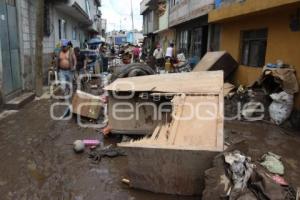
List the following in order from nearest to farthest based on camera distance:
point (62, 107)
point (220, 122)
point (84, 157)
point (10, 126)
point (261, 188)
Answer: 1. point (261, 188)
2. point (220, 122)
3. point (84, 157)
4. point (10, 126)
5. point (62, 107)

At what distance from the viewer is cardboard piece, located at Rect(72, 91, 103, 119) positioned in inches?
275

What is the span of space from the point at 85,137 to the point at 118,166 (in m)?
1.66

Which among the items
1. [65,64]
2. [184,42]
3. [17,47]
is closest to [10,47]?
[17,47]

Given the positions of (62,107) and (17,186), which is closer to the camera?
(17,186)

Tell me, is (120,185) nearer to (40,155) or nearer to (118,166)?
(118,166)

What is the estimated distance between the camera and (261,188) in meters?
3.03

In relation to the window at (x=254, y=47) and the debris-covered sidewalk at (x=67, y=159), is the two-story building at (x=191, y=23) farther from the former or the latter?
the debris-covered sidewalk at (x=67, y=159)

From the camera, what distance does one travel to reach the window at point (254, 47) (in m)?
Result: 8.91

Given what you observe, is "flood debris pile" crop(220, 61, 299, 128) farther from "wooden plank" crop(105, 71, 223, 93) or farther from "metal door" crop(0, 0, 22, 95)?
"metal door" crop(0, 0, 22, 95)

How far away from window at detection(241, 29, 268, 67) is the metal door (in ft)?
23.6

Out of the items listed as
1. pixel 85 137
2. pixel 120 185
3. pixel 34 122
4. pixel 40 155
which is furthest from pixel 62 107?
pixel 120 185

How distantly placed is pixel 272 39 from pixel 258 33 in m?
1.08

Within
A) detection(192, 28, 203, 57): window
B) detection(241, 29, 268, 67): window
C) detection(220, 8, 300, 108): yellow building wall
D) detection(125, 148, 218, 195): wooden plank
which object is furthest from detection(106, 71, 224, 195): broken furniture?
detection(192, 28, 203, 57): window

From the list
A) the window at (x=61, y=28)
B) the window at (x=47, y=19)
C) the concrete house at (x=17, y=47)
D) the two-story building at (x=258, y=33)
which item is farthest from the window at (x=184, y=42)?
the concrete house at (x=17, y=47)
